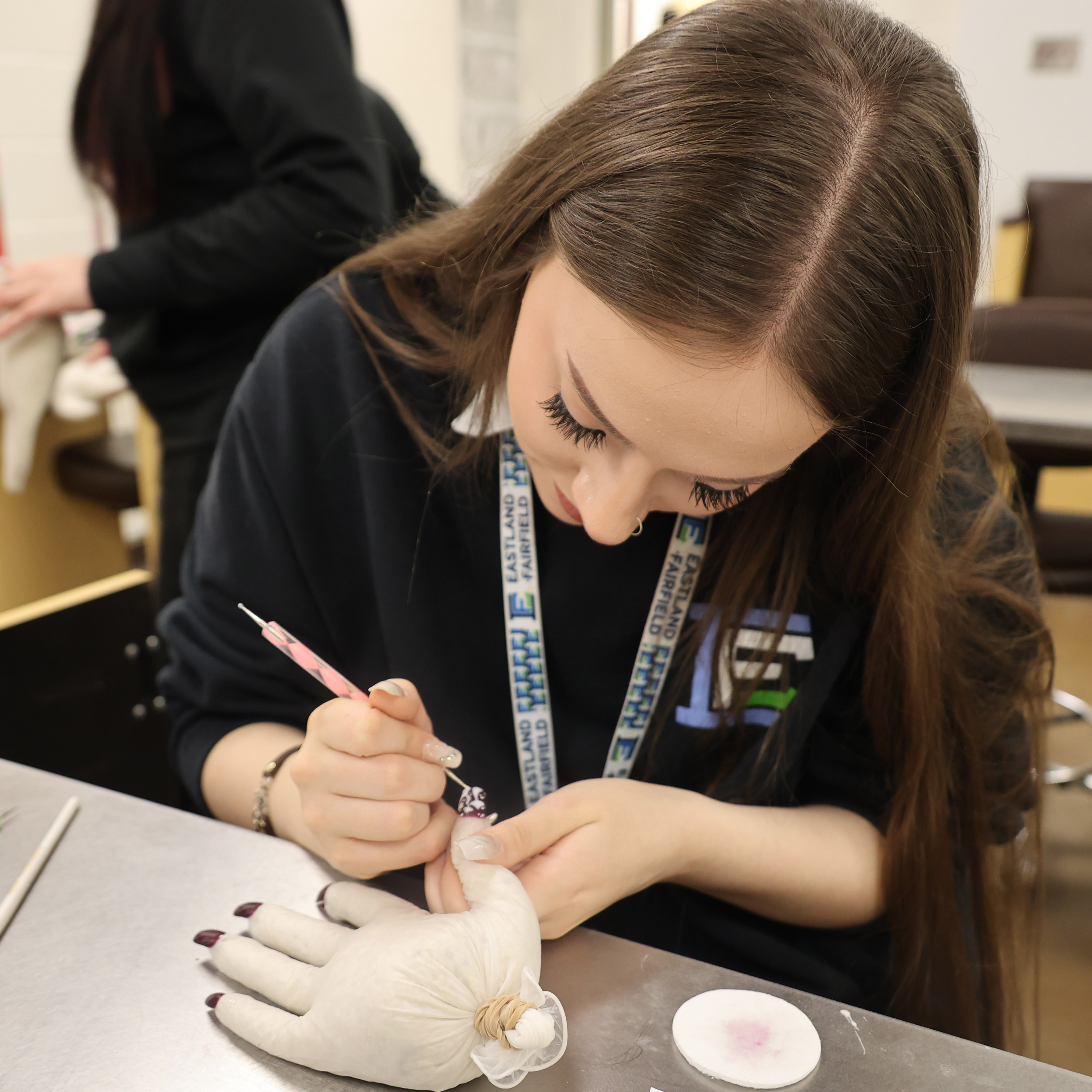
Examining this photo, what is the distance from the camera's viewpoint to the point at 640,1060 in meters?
0.52

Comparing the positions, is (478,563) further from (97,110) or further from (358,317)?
(97,110)

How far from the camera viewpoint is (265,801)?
2.62 feet

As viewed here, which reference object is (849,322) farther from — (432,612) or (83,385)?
(83,385)

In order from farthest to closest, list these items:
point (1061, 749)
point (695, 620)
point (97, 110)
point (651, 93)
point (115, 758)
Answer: point (1061, 749)
point (115, 758)
point (97, 110)
point (695, 620)
point (651, 93)

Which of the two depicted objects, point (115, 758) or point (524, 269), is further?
point (115, 758)

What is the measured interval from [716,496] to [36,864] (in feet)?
1.64

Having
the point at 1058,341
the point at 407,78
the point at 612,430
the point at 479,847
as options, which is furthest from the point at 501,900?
the point at 407,78

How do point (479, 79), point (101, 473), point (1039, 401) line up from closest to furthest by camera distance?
point (1039, 401)
point (101, 473)
point (479, 79)

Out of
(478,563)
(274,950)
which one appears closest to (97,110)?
(478,563)

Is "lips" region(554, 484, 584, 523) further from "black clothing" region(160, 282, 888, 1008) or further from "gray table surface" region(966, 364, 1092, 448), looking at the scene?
"gray table surface" region(966, 364, 1092, 448)

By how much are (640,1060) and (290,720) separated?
0.49 metres

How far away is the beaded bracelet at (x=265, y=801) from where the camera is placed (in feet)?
2.62

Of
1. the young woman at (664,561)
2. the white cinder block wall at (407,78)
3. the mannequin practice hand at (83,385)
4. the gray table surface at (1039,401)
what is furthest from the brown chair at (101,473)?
the gray table surface at (1039,401)

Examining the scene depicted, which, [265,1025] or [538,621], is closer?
[265,1025]
